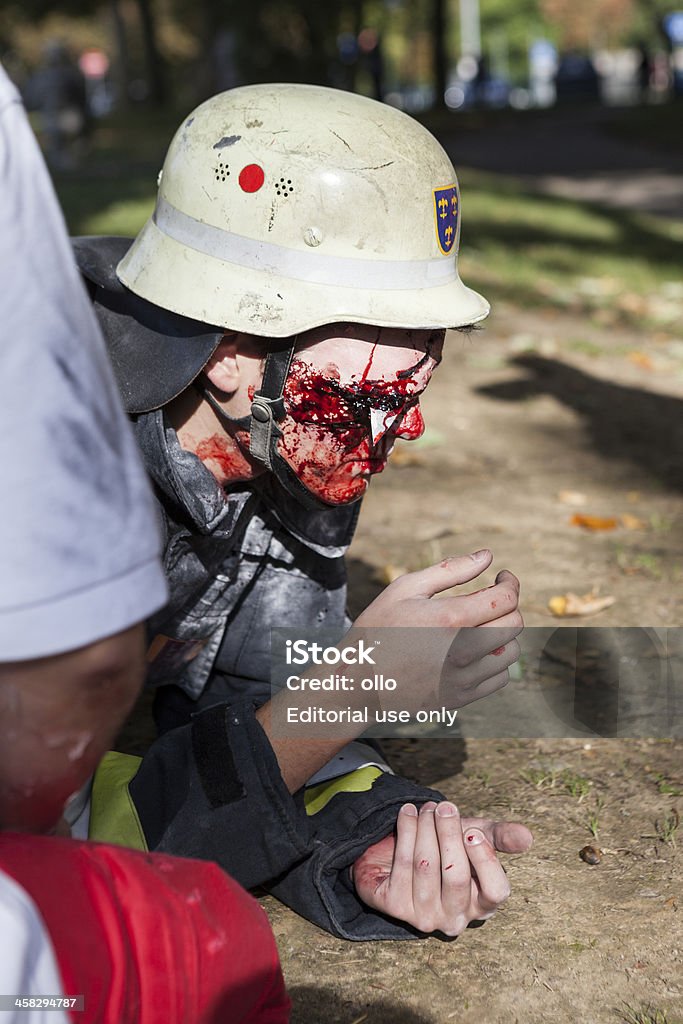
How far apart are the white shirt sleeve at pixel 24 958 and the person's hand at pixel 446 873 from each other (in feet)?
2.99

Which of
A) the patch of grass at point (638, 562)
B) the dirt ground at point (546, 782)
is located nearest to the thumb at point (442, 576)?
the dirt ground at point (546, 782)

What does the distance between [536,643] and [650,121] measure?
72.6 ft

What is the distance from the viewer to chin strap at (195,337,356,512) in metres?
2.18

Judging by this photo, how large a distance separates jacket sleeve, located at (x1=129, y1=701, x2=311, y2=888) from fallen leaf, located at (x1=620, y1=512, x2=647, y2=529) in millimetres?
2036

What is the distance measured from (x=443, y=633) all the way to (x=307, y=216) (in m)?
0.73

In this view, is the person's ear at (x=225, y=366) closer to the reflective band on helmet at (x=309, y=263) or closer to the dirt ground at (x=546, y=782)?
the reflective band on helmet at (x=309, y=263)

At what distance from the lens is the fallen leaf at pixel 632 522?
3832 millimetres

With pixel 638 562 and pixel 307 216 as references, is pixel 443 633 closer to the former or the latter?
pixel 307 216

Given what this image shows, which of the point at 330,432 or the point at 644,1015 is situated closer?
the point at 644,1015

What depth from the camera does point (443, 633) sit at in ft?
6.41

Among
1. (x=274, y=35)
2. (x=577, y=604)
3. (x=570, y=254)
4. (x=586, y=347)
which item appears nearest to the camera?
(x=577, y=604)

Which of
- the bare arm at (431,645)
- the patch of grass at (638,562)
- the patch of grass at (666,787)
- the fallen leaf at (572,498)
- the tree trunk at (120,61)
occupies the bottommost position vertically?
the tree trunk at (120,61)

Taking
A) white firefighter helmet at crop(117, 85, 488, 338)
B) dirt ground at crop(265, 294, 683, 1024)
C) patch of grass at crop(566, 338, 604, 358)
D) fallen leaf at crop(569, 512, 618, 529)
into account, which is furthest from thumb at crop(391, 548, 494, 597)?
patch of grass at crop(566, 338, 604, 358)

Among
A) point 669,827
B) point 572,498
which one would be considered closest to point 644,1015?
point 669,827
